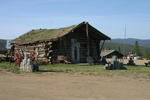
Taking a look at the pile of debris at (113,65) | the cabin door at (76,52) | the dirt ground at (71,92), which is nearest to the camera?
the dirt ground at (71,92)

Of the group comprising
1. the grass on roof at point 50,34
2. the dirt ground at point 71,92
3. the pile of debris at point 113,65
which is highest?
the grass on roof at point 50,34

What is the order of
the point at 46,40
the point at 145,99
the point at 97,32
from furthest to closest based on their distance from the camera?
the point at 97,32, the point at 46,40, the point at 145,99

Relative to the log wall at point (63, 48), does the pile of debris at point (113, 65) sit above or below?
below

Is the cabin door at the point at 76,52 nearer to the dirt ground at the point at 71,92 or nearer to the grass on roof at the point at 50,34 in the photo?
the grass on roof at the point at 50,34

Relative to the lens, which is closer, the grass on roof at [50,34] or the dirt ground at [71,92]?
the dirt ground at [71,92]

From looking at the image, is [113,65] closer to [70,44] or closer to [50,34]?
[70,44]

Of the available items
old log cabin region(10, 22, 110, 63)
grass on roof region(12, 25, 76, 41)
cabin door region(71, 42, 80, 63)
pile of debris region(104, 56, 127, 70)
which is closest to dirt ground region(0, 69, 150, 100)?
pile of debris region(104, 56, 127, 70)

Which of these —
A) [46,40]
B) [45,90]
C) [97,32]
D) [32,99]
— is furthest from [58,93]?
[97,32]

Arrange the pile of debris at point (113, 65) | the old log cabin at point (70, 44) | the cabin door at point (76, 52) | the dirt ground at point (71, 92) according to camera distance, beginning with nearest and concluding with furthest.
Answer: the dirt ground at point (71, 92), the pile of debris at point (113, 65), the old log cabin at point (70, 44), the cabin door at point (76, 52)

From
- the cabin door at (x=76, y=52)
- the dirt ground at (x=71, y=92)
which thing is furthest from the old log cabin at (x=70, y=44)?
the dirt ground at (x=71, y=92)

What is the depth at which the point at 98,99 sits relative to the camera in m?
7.96

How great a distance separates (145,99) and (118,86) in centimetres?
225

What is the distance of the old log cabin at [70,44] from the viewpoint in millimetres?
24719

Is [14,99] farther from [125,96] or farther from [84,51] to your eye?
[84,51]
